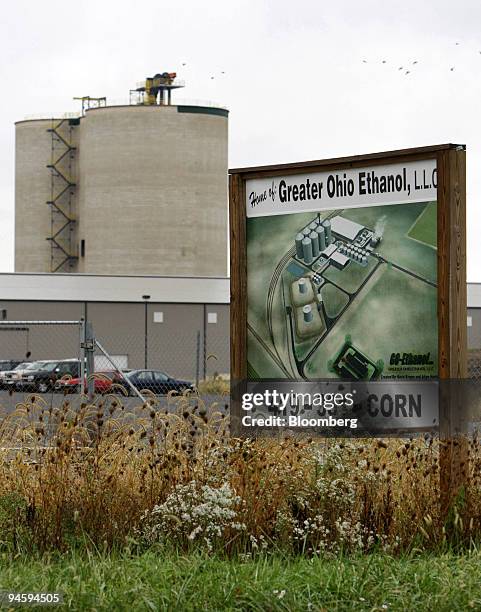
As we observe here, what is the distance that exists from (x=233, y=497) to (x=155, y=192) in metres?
64.1

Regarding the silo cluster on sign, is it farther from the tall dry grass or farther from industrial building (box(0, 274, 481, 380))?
industrial building (box(0, 274, 481, 380))

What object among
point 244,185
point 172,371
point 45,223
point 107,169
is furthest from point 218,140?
point 244,185

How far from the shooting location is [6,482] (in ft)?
34.3

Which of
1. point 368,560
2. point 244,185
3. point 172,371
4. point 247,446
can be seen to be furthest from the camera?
point 172,371

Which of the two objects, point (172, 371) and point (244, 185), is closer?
point (244, 185)

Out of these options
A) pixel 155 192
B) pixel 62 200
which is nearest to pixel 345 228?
pixel 155 192

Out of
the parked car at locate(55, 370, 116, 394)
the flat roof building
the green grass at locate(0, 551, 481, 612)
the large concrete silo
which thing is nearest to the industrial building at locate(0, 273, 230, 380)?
the large concrete silo

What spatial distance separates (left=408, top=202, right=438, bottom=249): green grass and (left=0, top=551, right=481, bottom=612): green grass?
271cm

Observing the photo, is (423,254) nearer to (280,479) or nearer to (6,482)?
(280,479)

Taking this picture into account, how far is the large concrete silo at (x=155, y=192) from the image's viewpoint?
73.4m

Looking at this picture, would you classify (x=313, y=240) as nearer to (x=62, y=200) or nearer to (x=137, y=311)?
(x=137, y=311)

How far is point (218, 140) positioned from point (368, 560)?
6745 centimetres

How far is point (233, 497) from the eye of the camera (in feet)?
32.2

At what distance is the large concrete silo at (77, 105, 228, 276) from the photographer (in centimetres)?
7344
